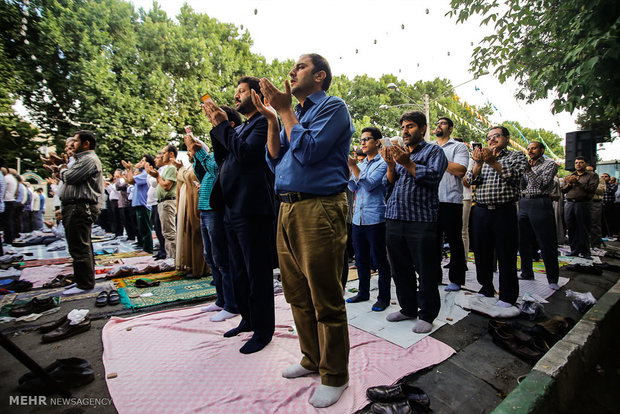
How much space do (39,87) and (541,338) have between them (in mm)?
20674

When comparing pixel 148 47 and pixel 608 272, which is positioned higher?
pixel 148 47

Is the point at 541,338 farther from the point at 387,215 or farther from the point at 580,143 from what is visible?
the point at 580,143

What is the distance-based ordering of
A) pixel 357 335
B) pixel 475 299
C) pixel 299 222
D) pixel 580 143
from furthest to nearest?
pixel 580 143
pixel 475 299
pixel 357 335
pixel 299 222

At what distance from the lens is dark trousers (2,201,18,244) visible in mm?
9227

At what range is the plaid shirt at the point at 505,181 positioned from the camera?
3549mm

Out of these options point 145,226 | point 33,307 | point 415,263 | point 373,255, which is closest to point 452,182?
point 373,255

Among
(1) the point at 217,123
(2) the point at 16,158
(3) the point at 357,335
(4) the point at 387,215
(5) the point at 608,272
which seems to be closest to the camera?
(1) the point at 217,123

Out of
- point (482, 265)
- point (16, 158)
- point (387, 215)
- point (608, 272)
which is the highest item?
point (16, 158)

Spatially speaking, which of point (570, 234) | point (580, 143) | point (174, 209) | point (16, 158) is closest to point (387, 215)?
point (174, 209)

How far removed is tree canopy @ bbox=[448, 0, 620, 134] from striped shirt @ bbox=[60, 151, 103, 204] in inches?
258

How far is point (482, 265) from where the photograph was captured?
393cm

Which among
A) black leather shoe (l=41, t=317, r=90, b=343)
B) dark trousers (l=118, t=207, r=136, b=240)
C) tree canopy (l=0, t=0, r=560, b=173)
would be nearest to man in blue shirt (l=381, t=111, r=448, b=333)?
black leather shoe (l=41, t=317, r=90, b=343)

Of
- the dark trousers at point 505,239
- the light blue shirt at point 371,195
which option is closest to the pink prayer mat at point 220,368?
the light blue shirt at point 371,195

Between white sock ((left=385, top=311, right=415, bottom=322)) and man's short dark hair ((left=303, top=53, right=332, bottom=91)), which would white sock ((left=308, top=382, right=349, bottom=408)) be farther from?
man's short dark hair ((left=303, top=53, right=332, bottom=91))
